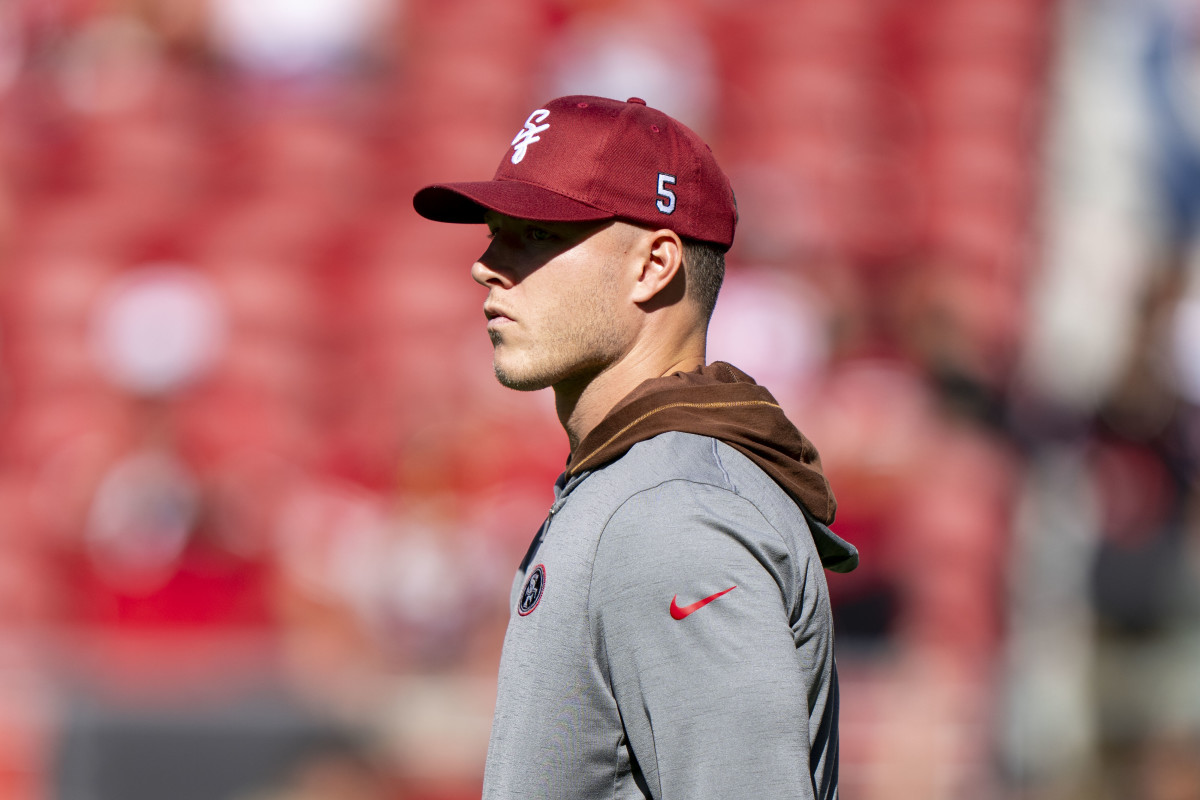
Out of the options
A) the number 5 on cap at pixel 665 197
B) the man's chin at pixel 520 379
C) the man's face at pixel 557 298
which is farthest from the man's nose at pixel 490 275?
the number 5 on cap at pixel 665 197

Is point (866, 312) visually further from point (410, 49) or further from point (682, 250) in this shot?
point (682, 250)

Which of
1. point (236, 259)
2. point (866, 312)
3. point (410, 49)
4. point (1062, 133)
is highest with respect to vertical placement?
point (410, 49)

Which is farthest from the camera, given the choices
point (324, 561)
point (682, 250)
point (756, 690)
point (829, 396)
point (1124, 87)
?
point (1124, 87)

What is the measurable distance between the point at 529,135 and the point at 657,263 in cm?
23

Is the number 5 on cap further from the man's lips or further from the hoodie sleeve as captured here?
the hoodie sleeve

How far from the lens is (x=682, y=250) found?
185 cm

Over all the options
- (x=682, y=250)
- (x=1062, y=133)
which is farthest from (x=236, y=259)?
(x=682, y=250)

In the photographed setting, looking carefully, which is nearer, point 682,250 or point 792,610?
point 792,610

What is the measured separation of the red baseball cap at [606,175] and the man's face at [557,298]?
5cm

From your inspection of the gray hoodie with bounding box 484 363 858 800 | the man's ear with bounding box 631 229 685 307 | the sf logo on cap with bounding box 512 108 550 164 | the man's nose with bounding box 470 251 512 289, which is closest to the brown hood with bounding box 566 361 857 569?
the gray hoodie with bounding box 484 363 858 800

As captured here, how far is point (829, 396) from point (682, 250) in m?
4.55

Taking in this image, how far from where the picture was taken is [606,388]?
191 centimetres

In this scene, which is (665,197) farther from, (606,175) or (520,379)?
(520,379)

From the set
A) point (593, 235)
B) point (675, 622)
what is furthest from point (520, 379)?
point (675, 622)
